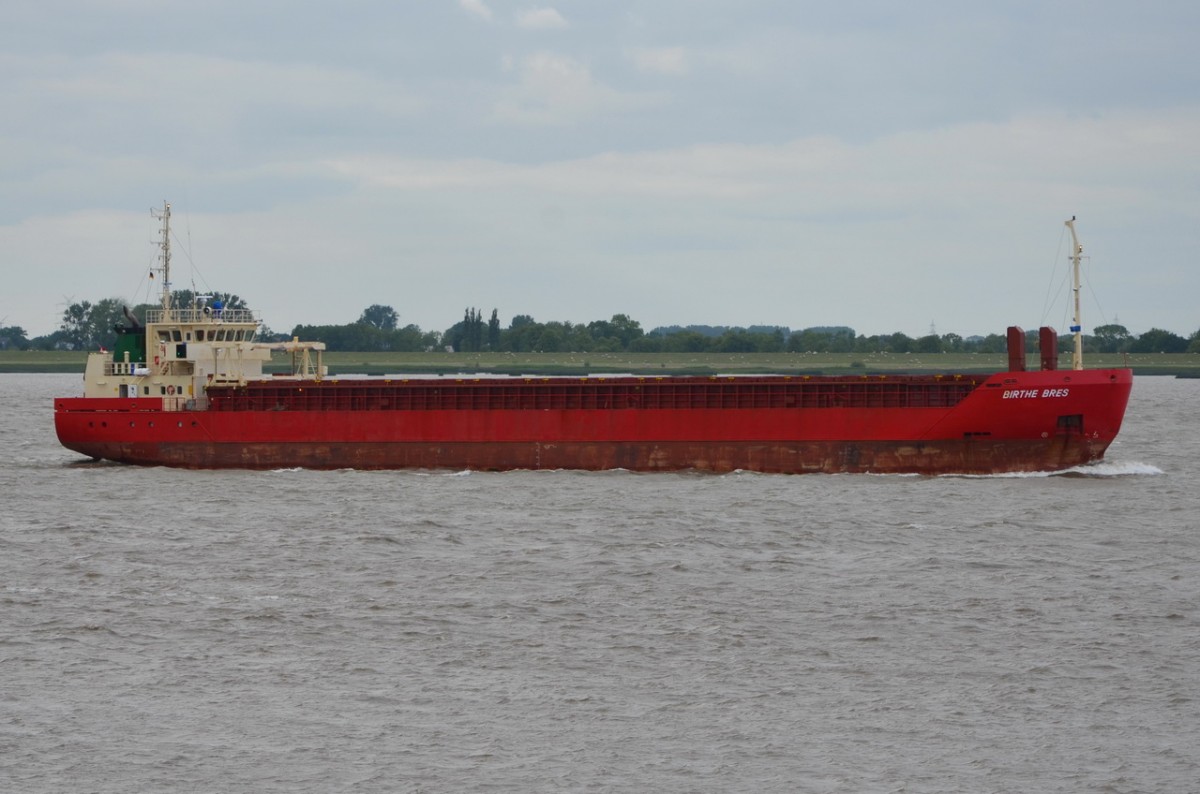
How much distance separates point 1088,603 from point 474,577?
1097 centimetres

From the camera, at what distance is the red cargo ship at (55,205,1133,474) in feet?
135

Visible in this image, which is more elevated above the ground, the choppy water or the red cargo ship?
the red cargo ship

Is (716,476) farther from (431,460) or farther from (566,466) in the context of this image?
(431,460)

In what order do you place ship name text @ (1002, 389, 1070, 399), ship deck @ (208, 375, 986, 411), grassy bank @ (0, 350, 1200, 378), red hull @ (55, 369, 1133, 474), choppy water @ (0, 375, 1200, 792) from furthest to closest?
grassy bank @ (0, 350, 1200, 378) < ship deck @ (208, 375, 986, 411) < red hull @ (55, 369, 1133, 474) < ship name text @ (1002, 389, 1070, 399) < choppy water @ (0, 375, 1200, 792)

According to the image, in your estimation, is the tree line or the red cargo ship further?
the tree line

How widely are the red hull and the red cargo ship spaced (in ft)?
0.14

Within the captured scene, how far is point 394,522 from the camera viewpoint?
33750 mm

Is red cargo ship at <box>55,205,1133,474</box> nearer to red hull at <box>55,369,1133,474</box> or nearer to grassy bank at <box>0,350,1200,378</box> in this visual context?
red hull at <box>55,369,1133,474</box>

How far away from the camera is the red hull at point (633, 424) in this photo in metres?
41.0

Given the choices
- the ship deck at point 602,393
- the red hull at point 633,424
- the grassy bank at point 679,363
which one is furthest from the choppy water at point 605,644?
the grassy bank at point 679,363

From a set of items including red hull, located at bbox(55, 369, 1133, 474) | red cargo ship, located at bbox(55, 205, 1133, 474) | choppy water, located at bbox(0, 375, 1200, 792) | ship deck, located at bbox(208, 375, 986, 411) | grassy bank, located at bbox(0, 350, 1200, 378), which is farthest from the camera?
grassy bank, located at bbox(0, 350, 1200, 378)

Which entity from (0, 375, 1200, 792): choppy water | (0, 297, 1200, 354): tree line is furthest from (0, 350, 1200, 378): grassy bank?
(0, 375, 1200, 792): choppy water

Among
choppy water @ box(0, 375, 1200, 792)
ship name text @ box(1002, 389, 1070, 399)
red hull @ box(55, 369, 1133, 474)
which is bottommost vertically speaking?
choppy water @ box(0, 375, 1200, 792)

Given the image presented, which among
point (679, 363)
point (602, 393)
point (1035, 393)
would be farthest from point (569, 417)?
point (679, 363)
